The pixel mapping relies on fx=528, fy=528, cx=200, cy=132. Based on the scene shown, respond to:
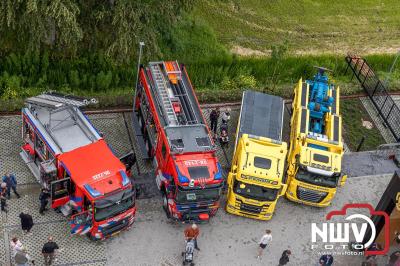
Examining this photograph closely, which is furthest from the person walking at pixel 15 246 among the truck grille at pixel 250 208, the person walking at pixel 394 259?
the person walking at pixel 394 259

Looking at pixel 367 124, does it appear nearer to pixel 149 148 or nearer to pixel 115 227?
pixel 149 148

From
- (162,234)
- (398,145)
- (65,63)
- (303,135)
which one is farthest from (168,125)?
(398,145)

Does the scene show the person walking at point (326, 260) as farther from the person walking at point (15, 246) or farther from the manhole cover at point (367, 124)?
the person walking at point (15, 246)

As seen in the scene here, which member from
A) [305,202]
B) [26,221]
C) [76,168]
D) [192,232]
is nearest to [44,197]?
[26,221]

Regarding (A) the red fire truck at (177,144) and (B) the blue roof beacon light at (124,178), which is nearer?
(B) the blue roof beacon light at (124,178)

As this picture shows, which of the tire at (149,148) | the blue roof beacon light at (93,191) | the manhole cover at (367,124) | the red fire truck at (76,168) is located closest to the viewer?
the blue roof beacon light at (93,191)

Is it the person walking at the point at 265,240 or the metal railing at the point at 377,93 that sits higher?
the metal railing at the point at 377,93

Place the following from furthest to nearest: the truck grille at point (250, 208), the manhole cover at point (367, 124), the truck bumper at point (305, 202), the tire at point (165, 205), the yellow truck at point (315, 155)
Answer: the manhole cover at point (367, 124)
the truck bumper at point (305, 202)
the yellow truck at point (315, 155)
the truck grille at point (250, 208)
the tire at point (165, 205)

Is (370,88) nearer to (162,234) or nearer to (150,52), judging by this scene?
(150,52)
